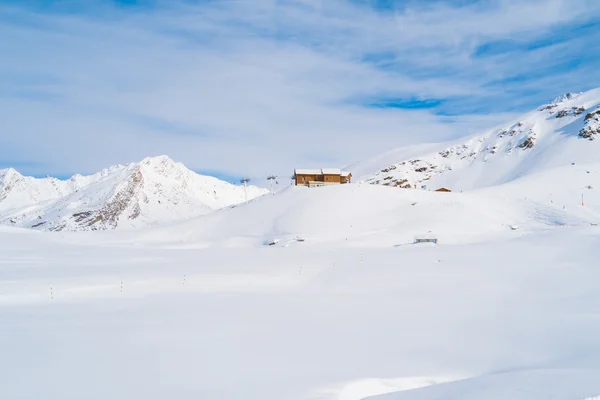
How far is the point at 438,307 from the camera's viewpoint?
1600cm

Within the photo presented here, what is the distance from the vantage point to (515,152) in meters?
133

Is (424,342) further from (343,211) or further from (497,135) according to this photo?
(497,135)

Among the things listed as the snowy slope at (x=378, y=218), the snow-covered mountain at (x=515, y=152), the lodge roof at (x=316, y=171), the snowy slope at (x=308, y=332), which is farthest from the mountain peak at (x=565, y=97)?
the snowy slope at (x=308, y=332)

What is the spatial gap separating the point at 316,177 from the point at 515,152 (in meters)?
85.4

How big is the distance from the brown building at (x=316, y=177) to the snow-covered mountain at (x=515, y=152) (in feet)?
169

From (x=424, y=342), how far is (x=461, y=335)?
145cm

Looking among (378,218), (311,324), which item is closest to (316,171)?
(378,218)

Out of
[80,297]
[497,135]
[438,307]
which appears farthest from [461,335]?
[497,135]

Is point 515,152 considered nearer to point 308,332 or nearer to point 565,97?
point 565,97

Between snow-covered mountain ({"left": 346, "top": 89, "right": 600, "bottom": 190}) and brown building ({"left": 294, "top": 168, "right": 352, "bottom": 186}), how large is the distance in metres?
51.6

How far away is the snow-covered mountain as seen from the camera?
11862 centimetres

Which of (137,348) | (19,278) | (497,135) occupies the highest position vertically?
(497,135)

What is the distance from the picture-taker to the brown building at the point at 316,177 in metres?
79.5

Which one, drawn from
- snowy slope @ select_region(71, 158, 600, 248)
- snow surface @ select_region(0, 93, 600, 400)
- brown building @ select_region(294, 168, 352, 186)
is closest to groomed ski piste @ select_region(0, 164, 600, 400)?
snow surface @ select_region(0, 93, 600, 400)
